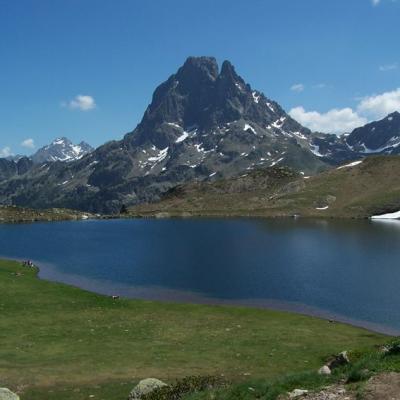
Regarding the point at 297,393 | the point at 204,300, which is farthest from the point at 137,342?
the point at 204,300

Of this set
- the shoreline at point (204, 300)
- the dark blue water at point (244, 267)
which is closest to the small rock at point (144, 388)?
the shoreline at point (204, 300)

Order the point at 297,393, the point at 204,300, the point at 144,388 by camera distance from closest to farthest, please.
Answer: the point at 297,393
the point at 144,388
the point at 204,300

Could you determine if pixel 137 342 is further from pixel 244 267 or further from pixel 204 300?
pixel 244 267

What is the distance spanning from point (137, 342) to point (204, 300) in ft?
98.5

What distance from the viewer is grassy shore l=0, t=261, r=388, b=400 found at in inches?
1430

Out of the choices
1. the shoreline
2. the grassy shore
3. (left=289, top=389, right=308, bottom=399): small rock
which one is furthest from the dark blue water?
(left=289, top=389, right=308, bottom=399): small rock

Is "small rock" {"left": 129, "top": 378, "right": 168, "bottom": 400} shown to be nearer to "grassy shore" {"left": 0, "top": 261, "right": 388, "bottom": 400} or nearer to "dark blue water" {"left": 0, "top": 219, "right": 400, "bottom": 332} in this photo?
"grassy shore" {"left": 0, "top": 261, "right": 388, "bottom": 400}

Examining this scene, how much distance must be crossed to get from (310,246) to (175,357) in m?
107

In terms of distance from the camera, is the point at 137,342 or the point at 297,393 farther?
the point at 137,342

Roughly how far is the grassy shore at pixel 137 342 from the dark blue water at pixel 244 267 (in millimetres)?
11683

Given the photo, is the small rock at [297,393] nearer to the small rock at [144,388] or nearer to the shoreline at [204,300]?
the small rock at [144,388]

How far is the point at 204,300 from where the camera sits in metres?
76.4

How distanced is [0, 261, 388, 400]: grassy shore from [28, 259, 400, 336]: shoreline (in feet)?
14.5

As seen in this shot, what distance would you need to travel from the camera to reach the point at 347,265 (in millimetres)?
108125
